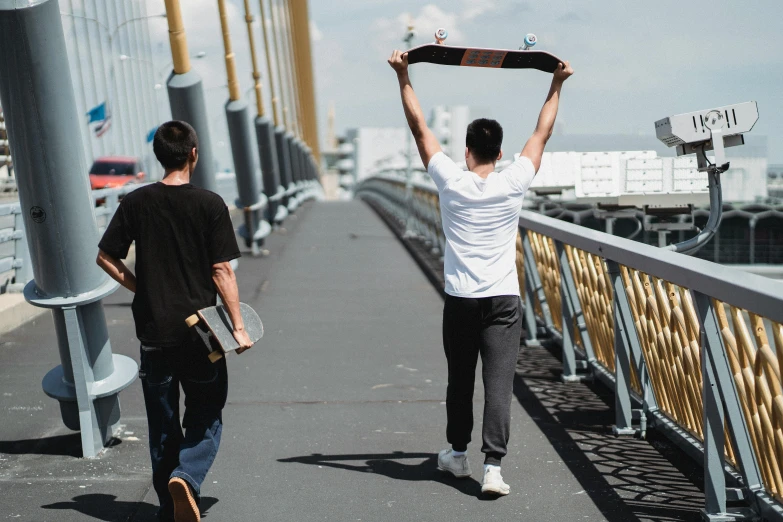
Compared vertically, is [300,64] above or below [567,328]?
above

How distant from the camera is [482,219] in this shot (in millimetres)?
4895

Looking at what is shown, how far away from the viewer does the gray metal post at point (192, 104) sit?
1269 centimetres

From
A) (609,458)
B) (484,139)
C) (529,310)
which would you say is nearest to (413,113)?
(484,139)

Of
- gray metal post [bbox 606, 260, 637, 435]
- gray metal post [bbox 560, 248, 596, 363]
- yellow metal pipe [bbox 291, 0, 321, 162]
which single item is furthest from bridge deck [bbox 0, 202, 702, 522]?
yellow metal pipe [bbox 291, 0, 321, 162]

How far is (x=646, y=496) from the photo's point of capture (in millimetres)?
4941

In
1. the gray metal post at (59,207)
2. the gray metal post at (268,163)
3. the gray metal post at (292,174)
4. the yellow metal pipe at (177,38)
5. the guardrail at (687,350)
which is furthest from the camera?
the gray metal post at (292,174)

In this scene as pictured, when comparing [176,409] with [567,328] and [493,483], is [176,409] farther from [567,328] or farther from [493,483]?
[567,328]

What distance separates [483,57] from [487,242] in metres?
0.85

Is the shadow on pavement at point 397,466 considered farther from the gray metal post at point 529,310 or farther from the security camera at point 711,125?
the gray metal post at point 529,310

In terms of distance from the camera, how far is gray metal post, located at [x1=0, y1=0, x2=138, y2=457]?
5457mm

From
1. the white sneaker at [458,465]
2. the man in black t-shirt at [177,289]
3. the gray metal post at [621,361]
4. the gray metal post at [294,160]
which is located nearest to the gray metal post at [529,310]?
the gray metal post at [621,361]

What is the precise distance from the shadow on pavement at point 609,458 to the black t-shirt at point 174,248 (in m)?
1.97

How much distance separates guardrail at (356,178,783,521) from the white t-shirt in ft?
2.40

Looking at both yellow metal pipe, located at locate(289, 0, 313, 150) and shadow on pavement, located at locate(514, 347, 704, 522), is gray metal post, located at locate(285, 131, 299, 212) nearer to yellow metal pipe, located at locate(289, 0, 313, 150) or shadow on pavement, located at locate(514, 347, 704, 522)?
yellow metal pipe, located at locate(289, 0, 313, 150)
